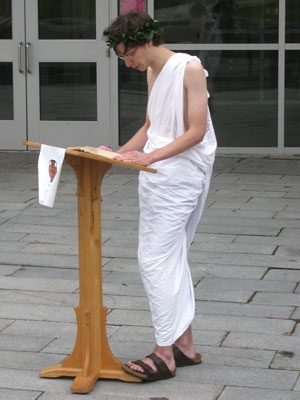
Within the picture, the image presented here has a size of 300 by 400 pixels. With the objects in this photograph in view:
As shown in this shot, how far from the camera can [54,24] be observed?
1191 centimetres

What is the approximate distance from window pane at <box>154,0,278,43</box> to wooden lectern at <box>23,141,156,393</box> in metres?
7.28

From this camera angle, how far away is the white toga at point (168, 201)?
4.68 m

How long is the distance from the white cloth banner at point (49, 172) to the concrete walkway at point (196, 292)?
0.92 m

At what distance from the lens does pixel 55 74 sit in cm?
1202

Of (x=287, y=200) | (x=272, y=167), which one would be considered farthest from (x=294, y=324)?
(x=272, y=167)

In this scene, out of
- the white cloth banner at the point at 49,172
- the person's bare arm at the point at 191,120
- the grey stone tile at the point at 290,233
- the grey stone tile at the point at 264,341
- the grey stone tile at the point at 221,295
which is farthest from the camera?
the grey stone tile at the point at 290,233

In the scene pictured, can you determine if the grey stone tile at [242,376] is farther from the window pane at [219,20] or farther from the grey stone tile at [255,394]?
the window pane at [219,20]

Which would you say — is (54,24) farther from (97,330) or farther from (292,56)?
(97,330)

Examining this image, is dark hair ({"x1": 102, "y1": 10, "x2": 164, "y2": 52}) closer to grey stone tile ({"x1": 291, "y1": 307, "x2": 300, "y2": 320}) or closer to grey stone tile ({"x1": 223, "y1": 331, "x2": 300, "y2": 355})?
grey stone tile ({"x1": 223, "y1": 331, "x2": 300, "y2": 355})

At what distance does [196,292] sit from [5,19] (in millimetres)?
6628

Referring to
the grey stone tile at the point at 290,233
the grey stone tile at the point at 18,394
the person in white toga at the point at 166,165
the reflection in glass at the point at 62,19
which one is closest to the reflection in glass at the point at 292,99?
the reflection in glass at the point at 62,19

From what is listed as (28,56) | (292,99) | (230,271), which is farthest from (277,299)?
(28,56)

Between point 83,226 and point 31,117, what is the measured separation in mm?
7525

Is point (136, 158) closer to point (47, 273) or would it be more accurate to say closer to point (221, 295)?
point (221, 295)
